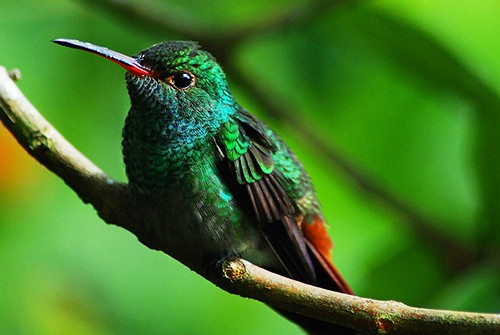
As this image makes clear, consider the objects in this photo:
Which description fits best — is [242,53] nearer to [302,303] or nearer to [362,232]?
[362,232]

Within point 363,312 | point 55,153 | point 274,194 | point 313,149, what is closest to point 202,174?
point 274,194

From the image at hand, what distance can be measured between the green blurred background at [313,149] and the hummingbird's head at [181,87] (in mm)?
911

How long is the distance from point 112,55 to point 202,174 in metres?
0.39

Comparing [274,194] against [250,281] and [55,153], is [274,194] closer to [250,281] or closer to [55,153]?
[250,281]

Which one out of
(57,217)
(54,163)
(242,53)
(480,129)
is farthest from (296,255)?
(57,217)

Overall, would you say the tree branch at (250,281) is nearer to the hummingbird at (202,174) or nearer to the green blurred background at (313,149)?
the hummingbird at (202,174)

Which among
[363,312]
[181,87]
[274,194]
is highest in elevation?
[181,87]

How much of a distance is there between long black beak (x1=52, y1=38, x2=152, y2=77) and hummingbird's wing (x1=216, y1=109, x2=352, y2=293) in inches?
10.7

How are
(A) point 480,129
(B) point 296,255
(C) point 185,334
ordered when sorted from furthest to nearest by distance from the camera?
(C) point 185,334 → (A) point 480,129 → (B) point 296,255

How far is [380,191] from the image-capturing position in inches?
136

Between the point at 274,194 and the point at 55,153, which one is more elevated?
the point at 55,153

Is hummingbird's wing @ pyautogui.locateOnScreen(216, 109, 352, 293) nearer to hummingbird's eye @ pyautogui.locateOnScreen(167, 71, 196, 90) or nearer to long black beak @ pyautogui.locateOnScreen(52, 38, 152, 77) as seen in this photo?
hummingbird's eye @ pyautogui.locateOnScreen(167, 71, 196, 90)

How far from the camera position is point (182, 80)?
7.57 ft

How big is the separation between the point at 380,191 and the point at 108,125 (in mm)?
1142
